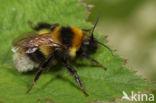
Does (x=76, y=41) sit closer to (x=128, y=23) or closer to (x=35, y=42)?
(x=35, y=42)

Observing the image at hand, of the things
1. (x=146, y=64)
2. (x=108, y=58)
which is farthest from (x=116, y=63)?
(x=146, y=64)

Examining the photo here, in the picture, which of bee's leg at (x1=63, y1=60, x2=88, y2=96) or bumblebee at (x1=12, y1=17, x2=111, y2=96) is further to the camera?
bumblebee at (x1=12, y1=17, x2=111, y2=96)

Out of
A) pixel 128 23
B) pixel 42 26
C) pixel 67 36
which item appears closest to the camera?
pixel 67 36

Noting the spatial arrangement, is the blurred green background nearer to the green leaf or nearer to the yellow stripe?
the green leaf

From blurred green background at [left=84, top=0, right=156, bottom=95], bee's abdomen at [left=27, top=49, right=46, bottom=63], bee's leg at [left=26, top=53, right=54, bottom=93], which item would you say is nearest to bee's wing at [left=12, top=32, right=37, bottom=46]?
bee's abdomen at [left=27, top=49, right=46, bottom=63]

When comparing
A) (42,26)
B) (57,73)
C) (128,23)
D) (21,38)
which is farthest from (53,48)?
(128,23)
